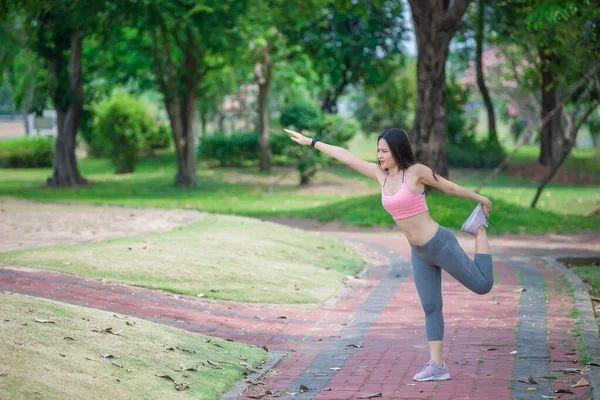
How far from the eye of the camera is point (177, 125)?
3003 cm

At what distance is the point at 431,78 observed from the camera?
21562 millimetres

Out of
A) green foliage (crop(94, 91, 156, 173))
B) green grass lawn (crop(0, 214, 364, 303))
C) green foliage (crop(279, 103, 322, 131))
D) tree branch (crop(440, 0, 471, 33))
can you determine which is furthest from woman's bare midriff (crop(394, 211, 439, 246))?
green foliage (crop(94, 91, 156, 173))

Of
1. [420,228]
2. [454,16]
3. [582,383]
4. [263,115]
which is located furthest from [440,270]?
[263,115]

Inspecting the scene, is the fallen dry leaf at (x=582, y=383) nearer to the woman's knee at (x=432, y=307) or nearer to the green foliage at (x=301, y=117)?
the woman's knee at (x=432, y=307)

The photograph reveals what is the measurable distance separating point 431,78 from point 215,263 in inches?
423

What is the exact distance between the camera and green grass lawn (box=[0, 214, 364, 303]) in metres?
11.2

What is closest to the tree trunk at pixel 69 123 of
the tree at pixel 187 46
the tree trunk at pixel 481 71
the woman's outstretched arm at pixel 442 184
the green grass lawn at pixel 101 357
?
the tree at pixel 187 46

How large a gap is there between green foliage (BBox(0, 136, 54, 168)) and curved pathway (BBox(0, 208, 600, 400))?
30.1 meters

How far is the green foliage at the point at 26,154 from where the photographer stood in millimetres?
40844

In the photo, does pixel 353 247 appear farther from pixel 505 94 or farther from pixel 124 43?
pixel 505 94

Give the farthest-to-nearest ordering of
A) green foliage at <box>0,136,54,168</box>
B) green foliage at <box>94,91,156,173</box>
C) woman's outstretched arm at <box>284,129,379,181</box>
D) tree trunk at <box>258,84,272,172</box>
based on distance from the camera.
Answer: green foliage at <box>0,136,54,168</box> < tree trunk at <box>258,84,272,172</box> < green foliage at <box>94,91,156,173</box> < woman's outstretched arm at <box>284,129,379,181</box>

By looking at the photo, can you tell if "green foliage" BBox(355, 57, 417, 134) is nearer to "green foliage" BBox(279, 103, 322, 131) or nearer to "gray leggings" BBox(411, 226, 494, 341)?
"green foliage" BBox(279, 103, 322, 131)

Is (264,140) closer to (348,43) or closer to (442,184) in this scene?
(348,43)

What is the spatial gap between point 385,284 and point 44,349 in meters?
6.97
